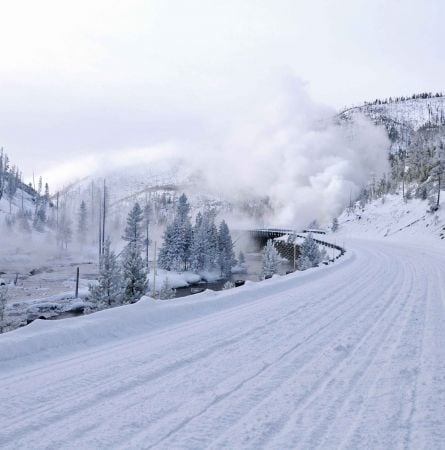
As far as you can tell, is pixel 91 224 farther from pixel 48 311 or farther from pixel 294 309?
pixel 294 309

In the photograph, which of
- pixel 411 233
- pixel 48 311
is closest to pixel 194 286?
pixel 48 311

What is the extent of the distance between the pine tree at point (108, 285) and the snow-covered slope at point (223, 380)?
20915 millimetres

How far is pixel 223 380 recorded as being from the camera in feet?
15.2

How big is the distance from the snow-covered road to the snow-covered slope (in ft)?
0.06

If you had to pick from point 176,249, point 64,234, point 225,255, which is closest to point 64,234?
point 64,234

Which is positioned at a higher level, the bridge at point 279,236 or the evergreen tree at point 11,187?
the evergreen tree at point 11,187

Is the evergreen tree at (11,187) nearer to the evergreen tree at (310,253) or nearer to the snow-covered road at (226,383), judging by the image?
the evergreen tree at (310,253)

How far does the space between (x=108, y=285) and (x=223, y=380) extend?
85.6ft

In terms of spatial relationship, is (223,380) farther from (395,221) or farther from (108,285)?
(395,221)

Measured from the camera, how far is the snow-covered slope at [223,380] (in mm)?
3318

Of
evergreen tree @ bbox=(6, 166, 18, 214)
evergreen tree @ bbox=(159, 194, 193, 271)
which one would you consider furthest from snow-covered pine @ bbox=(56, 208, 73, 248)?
evergreen tree @ bbox=(159, 194, 193, 271)

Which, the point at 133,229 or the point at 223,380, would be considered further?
the point at 133,229

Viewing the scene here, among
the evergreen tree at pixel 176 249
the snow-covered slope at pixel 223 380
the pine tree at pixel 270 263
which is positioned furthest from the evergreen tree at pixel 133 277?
the evergreen tree at pixel 176 249

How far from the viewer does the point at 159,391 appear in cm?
424
